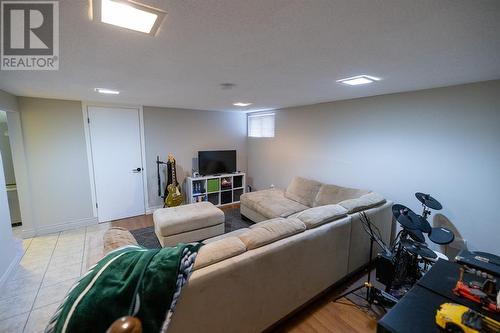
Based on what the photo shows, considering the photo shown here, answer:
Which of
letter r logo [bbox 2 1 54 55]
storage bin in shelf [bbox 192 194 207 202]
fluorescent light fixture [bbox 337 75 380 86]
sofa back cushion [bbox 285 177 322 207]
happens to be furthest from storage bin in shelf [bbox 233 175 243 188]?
letter r logo [bbox 2 1 54 55]

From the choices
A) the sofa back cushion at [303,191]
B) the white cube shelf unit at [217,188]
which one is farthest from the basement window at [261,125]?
the sofa back cushion at [303,191]

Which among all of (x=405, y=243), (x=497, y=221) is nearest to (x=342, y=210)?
(x=405, y=243)

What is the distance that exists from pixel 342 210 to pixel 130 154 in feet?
12.6

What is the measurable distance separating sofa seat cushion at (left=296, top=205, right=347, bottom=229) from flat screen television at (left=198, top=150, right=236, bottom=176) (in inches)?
121

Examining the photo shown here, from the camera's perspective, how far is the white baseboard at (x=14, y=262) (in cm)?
234

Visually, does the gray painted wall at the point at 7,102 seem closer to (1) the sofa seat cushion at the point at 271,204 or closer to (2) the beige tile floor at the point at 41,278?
(2) the beige tile floor at the point at 41,278

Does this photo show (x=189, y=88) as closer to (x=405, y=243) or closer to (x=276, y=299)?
(x=276, y=299)

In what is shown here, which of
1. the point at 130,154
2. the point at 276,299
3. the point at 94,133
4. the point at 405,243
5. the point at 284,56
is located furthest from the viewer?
the point at 130,154

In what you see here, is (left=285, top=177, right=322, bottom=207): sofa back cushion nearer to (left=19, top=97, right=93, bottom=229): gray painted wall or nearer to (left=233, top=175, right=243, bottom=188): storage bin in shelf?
(left=233, top=175, right=243, bottom=188): storage bin in shelf

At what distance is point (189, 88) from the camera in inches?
101

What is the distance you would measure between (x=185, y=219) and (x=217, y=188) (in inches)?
72.7

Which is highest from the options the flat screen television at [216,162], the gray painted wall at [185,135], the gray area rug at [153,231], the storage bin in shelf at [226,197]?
the gray painted wall at [185,135]

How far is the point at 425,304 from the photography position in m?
1.13

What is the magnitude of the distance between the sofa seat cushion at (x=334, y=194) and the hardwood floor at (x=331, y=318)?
132 centimetres
